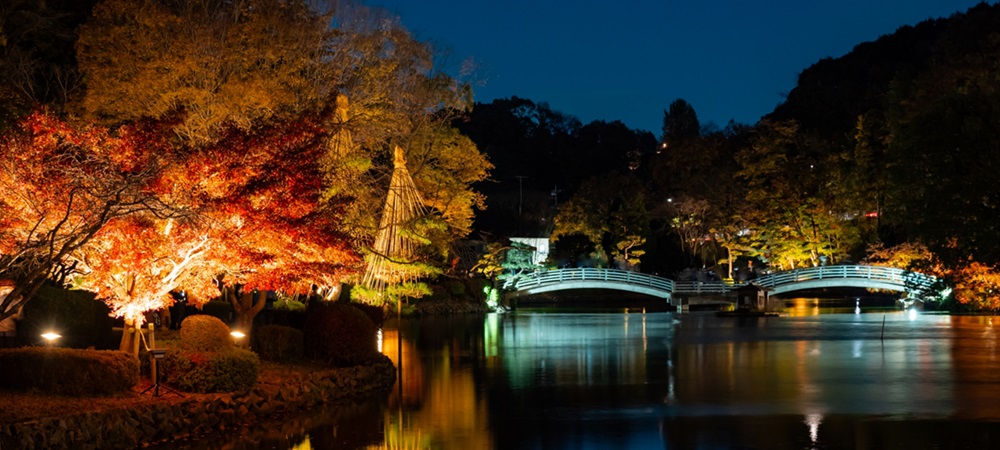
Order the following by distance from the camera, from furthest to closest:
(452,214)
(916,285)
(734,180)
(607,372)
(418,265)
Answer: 1. (734,180)
2. (916,285)
3. (452,214)
4. (418,265)
5. (607,372)

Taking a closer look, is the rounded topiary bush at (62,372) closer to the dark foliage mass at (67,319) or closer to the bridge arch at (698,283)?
the dark foliage mass at (67,319)

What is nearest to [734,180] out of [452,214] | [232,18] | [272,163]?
[452,214]

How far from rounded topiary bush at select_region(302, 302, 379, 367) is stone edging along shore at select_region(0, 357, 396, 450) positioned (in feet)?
5.24

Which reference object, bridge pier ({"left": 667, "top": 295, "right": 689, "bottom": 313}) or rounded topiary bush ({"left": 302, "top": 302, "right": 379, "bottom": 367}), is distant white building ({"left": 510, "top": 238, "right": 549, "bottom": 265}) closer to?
bridge pier ({"left": 667, "top": 295, "right": 689, "bottom": 313})

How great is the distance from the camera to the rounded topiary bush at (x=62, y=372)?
42.5ft

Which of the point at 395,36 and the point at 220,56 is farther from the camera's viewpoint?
the point at 395,36

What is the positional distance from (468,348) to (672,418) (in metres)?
13.4

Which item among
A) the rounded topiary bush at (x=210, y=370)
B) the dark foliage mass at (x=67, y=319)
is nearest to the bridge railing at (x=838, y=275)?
the dark foliage mass at (x=67, y=319)

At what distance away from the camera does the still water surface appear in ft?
39.9

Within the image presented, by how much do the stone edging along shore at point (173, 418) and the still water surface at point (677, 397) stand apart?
53cm

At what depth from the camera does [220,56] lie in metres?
23.7

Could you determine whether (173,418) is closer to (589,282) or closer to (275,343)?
(275,343)

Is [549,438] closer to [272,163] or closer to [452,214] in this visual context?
[272,163]

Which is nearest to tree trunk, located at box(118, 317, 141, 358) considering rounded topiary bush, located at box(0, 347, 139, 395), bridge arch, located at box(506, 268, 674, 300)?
rounded topiary bush, located at box(0, 347, 139, 395)
